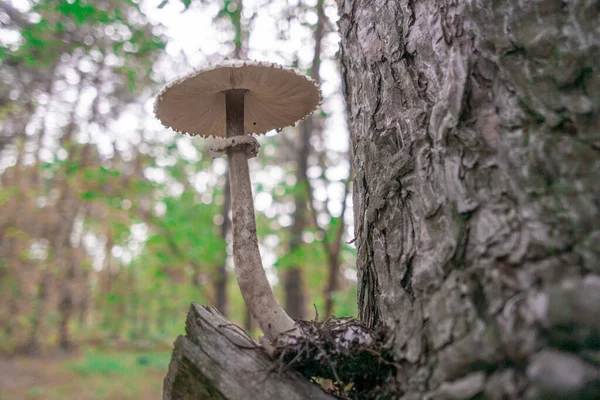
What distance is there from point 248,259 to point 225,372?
55 centimetres

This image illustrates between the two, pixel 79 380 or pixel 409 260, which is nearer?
pixel 409 260

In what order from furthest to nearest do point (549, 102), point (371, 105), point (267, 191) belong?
point (267, 191) < point (371, 105) < point (549, 102)

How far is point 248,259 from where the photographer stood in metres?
1.76

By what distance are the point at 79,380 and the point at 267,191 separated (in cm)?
871

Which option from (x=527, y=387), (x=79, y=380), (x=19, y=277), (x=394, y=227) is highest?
(x=394, y=227)

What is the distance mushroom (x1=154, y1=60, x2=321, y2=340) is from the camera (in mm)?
1698

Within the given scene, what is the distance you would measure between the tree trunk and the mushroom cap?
1.87 feet

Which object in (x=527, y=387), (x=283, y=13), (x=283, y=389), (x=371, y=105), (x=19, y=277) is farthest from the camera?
(x=19, y=277)

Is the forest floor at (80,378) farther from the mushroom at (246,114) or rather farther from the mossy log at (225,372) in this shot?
the mossy log at (225,372)

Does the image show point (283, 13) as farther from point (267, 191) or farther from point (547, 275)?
point (547, 275)

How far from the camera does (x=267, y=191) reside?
746 cm

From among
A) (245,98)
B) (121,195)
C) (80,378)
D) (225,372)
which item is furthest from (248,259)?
(80,378)

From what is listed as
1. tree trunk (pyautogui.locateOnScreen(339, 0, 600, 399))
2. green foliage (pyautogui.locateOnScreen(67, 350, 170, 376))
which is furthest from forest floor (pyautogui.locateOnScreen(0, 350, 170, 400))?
tree trunk (pyautogui.locateOnScreen(339, 0, 600, 399))

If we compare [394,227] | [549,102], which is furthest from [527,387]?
[549,102]
